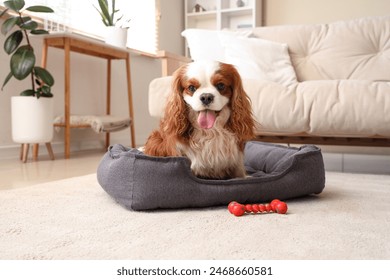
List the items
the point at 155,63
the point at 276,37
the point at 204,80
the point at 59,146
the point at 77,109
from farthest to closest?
the point at 155,63 < the point at 77,109 < the point at 59,146 < the point at 276,37 < the point at 204,80

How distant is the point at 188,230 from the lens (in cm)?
124

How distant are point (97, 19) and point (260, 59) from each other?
7.57 ft

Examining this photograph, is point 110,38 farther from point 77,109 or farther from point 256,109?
point 256,109

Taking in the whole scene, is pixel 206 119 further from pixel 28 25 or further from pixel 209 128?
pixel 28 25

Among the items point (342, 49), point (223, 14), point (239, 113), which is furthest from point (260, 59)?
point (223, 14)

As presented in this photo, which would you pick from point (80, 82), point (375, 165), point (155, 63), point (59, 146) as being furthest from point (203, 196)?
point (155, 63)

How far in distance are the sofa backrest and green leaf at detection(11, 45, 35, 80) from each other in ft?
6.71

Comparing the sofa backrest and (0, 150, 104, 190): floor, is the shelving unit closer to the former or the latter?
the sofa backrest

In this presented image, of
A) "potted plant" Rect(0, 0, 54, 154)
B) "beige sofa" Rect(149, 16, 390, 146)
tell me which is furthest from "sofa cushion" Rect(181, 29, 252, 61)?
"potted plant" Rect(0, 0, 54, 154)

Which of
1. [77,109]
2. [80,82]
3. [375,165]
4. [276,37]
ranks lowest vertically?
[375,165]

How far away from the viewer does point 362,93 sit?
94.7 inches

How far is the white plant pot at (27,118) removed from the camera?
10.4ft

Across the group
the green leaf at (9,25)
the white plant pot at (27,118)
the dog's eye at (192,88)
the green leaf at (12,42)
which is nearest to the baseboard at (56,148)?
the white plant pot at (27,118)

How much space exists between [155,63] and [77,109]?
1.82 m
